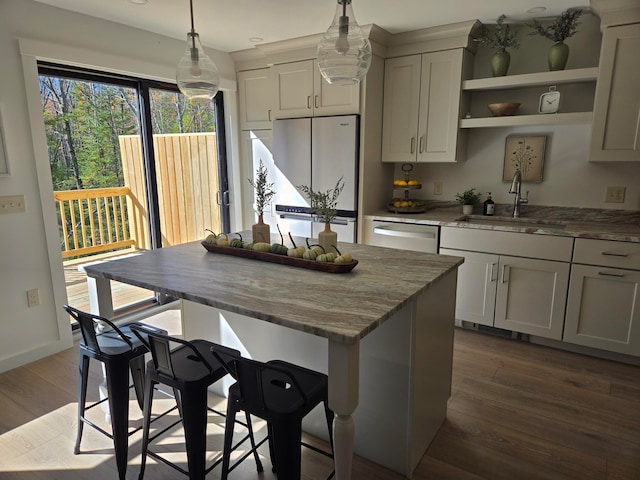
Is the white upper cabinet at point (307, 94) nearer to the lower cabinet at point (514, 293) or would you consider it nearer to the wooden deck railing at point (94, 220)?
the lower cabinet at point (514, 293)

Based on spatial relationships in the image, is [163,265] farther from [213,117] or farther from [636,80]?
[636,80]

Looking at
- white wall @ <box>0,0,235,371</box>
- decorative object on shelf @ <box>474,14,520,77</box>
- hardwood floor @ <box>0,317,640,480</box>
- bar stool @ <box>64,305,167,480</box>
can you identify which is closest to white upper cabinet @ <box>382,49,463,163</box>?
decorative object on shelf @ <box>474,14,520,77</box>

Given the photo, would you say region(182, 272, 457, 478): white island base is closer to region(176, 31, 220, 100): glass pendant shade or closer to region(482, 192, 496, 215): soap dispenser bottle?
region(176, 31, 220, 100): glass pendant shade

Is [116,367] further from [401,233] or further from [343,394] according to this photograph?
[401,233]

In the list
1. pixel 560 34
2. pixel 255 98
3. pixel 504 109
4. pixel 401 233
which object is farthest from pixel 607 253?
pixel 255 98

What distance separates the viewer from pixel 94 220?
3.62 metres

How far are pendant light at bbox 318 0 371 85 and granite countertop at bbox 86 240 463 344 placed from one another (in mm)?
867

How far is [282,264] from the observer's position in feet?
6.57

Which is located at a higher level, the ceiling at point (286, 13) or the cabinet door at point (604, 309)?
the ceiling at point (286, 13)

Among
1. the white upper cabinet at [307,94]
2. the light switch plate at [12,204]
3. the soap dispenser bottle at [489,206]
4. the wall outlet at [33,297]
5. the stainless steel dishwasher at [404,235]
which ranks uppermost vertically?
the white upper cabinet at [307,94]

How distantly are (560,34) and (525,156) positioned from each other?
2.93 feet

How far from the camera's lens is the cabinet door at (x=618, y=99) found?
8.84ft

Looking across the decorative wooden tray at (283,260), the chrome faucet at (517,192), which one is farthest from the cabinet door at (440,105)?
the decorative wooden tray at (283,260)

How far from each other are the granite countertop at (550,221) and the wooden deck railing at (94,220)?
7.15 ft
